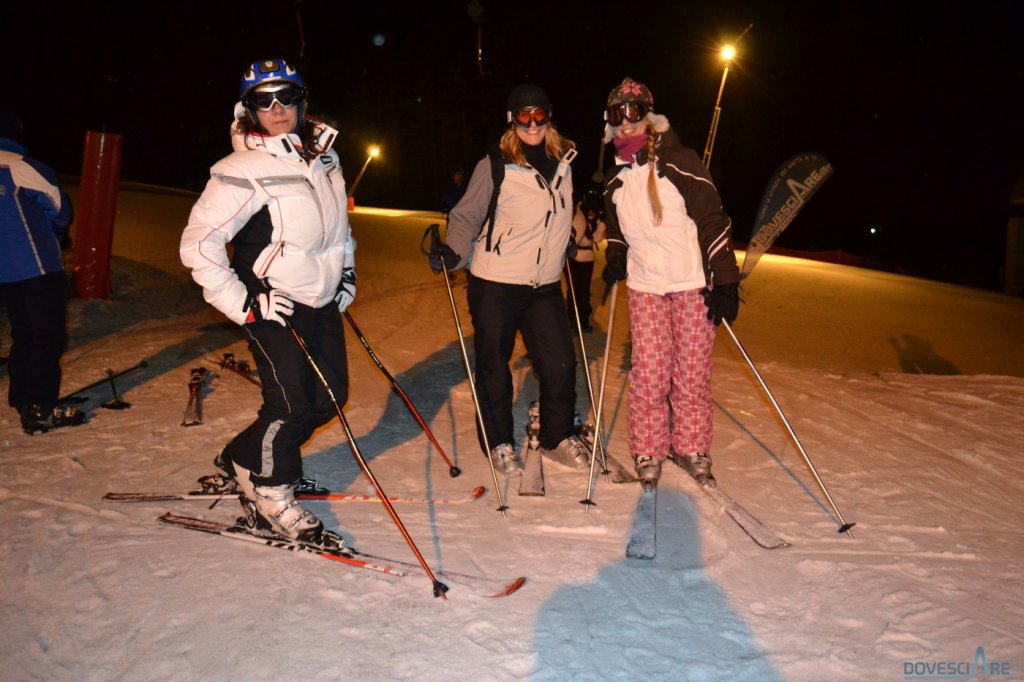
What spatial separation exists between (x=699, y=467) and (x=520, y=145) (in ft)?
6.85

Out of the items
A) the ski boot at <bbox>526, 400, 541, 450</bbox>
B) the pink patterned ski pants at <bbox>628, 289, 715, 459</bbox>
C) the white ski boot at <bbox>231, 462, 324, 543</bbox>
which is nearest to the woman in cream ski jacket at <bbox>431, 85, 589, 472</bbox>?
the ski boot at <bbox>526, 400, 541, 450</bbox>

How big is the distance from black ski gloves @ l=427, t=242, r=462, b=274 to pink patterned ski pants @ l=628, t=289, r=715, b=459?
101 centimetres

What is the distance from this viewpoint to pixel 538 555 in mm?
3334

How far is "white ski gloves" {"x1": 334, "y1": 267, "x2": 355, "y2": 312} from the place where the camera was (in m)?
3.60

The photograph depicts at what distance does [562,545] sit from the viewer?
3.44m

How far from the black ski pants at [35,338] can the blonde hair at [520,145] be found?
3.21 meters

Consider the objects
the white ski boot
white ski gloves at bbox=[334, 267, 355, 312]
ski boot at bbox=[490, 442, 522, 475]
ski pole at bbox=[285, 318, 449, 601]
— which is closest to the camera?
ski pole at bbox=[285, 318, 449, 601]

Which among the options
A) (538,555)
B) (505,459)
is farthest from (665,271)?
(538,555)

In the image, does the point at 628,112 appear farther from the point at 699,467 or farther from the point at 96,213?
the point at 96,213

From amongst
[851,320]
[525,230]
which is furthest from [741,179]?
[525,230]

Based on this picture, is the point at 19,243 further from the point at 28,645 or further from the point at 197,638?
the point at 197,638

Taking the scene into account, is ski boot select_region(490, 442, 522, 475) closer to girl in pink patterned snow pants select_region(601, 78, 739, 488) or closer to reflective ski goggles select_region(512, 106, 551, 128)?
girl in pink patterned snow pants select_region(601, 78, 739, 488)

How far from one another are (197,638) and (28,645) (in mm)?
612

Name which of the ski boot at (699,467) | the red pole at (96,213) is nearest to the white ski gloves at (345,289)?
the ski boot at (699,467)
